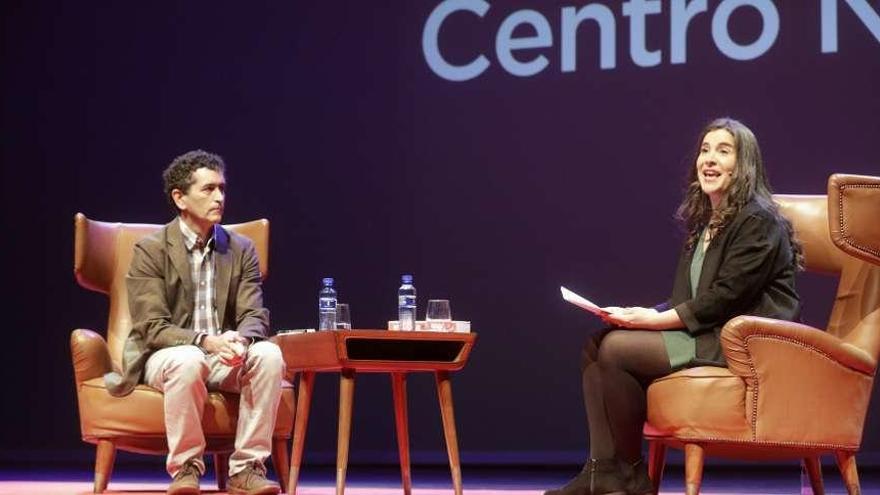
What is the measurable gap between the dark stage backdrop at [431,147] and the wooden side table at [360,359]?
198 cm

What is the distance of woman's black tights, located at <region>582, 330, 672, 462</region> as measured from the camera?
11.3 feet

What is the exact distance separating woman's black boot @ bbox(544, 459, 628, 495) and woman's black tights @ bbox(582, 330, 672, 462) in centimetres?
3

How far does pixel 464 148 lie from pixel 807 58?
5.60ft

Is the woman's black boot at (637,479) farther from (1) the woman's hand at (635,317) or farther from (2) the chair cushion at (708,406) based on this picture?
(1) the woman's hand at (635,317)

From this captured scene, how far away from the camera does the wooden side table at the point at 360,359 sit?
3871 mm

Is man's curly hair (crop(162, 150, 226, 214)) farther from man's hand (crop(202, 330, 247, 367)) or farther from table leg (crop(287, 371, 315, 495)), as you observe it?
table leg (crop(287, 371, 315, 495))

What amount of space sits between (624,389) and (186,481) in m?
1.36

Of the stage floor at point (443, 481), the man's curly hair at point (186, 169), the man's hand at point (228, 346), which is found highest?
the man's curly hair at point (186, 169)

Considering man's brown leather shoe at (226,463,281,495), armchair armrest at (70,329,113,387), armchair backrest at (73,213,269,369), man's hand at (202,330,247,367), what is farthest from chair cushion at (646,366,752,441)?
armchair armrest at (70,329,113,387)

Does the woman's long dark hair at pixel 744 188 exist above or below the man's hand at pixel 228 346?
above

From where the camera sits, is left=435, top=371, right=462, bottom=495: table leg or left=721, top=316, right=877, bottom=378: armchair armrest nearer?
left=721, top=316, right=877, bottom=378: armchair armrest

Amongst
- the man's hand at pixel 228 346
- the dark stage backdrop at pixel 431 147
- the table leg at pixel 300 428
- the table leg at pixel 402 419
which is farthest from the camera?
the dark stage backdrop at pixel 431 147

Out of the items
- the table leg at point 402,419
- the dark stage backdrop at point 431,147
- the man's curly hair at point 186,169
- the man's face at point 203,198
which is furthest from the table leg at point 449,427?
the dark stage backdrop at point 431,147

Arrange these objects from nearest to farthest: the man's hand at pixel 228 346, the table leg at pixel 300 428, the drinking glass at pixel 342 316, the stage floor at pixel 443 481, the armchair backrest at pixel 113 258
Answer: the man's hand at pixel 228 346, the table leg at pixel 300 428, the drinking glass at pixel 342 316, the armchair backrest at pixel 113 258, the stage floor at pixel 443 481
